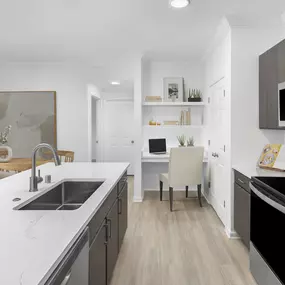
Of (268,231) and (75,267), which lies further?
(268,231)

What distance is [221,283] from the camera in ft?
7.68

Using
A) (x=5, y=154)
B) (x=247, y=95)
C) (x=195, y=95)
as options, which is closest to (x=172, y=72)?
(x=195, y=95)

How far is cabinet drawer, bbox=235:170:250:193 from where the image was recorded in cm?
279

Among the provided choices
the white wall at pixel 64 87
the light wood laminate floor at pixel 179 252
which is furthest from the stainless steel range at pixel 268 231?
the white wall at pixel 64 87

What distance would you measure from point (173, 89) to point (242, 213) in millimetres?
2906

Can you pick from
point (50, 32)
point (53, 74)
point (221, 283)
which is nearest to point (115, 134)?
point (53, 74)

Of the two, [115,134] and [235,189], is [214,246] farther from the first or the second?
[115,134]

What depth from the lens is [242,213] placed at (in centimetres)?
293

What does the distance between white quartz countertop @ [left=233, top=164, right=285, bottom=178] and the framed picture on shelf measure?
2326mm

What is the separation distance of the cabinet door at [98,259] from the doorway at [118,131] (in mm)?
5786

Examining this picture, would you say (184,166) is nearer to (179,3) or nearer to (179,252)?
(179,252)

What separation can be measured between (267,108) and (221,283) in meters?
1.74

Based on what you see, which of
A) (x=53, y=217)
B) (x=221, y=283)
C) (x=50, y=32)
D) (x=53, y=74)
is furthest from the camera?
(x=53, y=74)

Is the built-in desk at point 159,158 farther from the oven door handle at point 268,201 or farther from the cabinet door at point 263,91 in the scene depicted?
the oven door handle at point 268,201
